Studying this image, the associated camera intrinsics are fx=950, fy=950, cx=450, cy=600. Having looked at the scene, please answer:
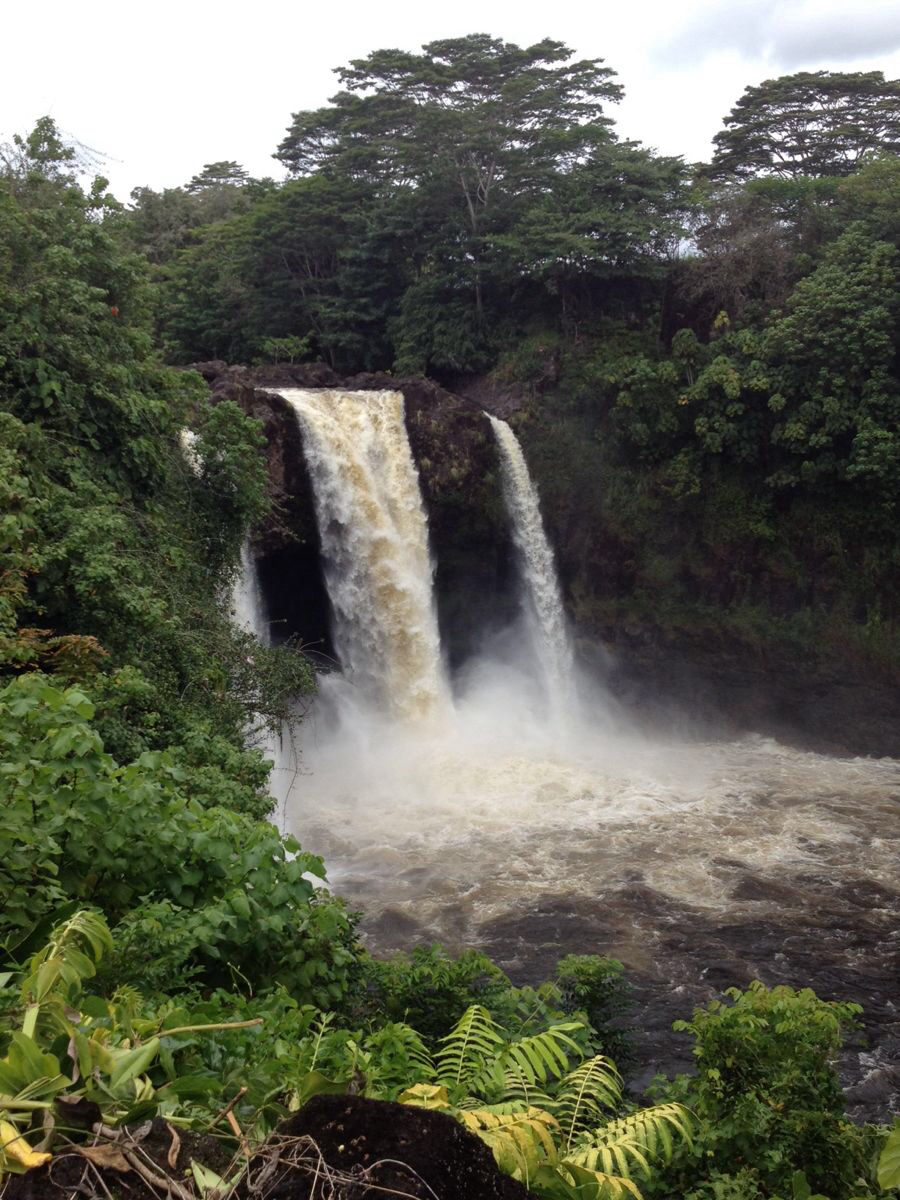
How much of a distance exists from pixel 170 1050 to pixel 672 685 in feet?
55.2

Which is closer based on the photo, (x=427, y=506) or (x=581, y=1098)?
(x=581, y=1098)

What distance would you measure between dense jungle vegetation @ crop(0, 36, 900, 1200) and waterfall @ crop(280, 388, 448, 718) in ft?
10.3

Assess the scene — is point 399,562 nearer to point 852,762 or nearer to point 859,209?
point 852,762

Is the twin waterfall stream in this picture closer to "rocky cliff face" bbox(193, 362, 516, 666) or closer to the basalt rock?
"rocky cliff face" bbox(193, 362, 516, 666)

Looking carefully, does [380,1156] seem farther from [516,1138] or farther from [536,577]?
[536,577]

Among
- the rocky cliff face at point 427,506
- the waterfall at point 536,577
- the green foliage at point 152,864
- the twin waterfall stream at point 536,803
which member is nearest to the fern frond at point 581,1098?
the green foliage at point 152,864

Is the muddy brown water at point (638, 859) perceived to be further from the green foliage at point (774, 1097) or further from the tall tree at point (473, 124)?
the tall tree at point (473, 124)

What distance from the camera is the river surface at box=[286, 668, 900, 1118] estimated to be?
379 inches

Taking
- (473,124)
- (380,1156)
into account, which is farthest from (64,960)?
(473,124)

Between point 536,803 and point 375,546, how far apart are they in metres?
5.02

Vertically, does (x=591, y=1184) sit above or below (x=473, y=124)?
below

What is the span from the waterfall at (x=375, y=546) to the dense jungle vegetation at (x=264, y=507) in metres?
3.13

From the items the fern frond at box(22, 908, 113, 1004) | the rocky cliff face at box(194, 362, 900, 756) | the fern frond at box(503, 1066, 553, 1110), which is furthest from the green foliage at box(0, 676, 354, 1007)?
the rocky cliff face at box(194, 362, 900, 756)

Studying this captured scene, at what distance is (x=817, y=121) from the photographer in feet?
82.4
